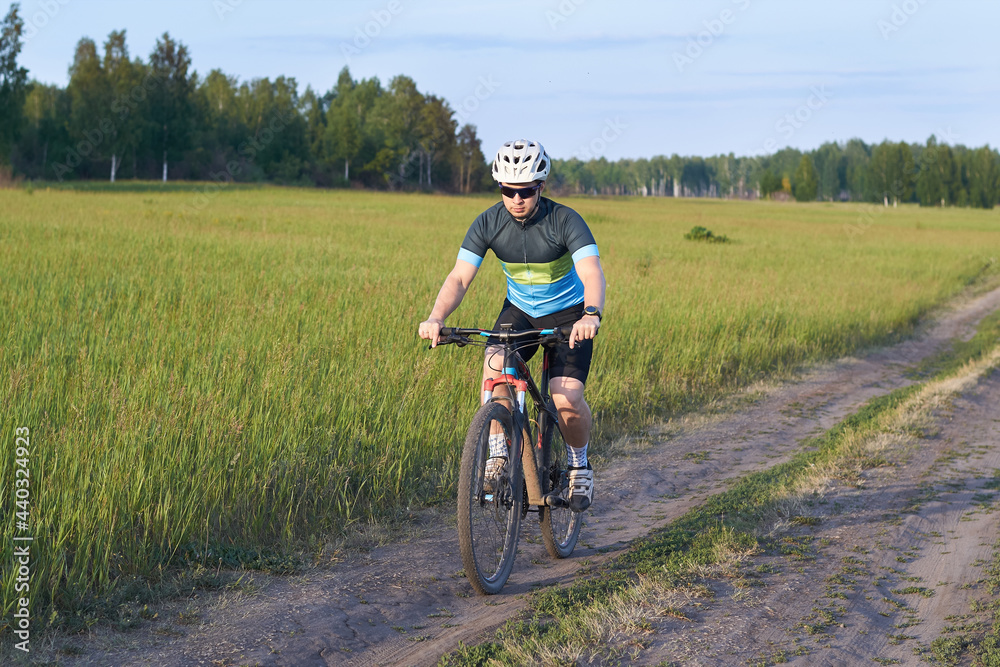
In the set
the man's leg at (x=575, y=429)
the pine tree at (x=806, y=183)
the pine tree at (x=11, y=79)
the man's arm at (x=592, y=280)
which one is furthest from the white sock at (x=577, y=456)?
the pine tree at (x=806, y=183)

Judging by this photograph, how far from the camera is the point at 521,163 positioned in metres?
3.86

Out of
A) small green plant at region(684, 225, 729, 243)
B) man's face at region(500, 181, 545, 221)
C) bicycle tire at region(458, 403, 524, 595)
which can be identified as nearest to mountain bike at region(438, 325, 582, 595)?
bicycle tire at region(458, 403, 524, 595)

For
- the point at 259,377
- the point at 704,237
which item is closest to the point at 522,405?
the point at 259,377

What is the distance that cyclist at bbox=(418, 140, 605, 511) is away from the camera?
389 cm

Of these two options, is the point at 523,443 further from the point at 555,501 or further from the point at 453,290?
the point at 453,290

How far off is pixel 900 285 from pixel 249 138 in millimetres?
75869

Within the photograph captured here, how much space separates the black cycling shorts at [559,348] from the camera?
425 cm

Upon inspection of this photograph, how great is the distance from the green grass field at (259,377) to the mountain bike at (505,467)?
1.05 meters

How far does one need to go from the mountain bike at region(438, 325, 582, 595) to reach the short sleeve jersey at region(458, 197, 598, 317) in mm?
298

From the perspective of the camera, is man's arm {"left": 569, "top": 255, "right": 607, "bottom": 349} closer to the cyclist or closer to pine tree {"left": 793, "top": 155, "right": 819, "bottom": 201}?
the cyclist

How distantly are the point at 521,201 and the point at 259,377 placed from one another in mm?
3156

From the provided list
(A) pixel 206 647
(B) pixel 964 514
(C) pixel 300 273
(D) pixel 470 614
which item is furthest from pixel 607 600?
→ (C) pixel 300 273

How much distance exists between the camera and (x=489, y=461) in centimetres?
389

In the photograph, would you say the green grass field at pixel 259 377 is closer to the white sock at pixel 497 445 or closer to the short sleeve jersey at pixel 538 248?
Result: the white sock at pixel 497 445
